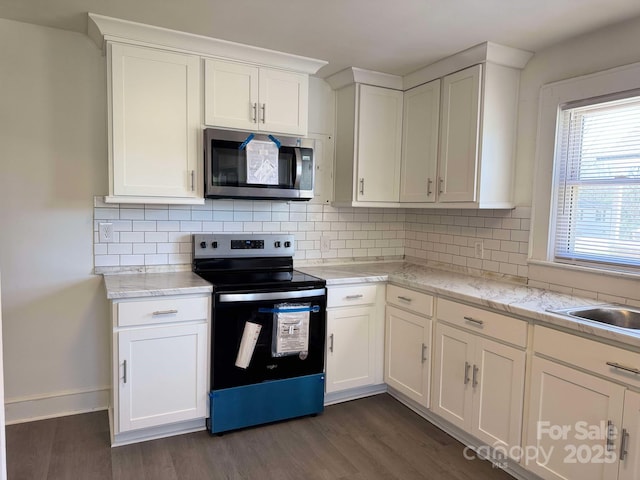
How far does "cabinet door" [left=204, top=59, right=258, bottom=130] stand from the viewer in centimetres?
271

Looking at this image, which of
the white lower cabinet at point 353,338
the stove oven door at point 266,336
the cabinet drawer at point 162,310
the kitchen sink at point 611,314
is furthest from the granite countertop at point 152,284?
the kitchen sink at point 611,314

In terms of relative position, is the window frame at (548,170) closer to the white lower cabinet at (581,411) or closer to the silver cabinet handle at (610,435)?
the white lower cabinet at (581,411)

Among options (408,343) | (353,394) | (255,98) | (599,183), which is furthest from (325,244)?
(599,183)

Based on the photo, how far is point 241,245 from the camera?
3.11 meters

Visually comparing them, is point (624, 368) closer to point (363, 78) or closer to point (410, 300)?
point (410, 300)

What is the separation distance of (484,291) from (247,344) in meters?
1.36

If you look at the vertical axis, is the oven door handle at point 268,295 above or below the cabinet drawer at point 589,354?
above

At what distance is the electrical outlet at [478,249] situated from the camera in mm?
3072

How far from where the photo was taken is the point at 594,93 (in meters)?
2.38

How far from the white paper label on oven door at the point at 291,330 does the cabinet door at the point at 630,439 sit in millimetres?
1616

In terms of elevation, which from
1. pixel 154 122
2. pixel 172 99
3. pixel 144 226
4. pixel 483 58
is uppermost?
pixel 483 58

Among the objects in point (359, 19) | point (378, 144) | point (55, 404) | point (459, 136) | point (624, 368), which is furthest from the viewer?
point (378, 144)

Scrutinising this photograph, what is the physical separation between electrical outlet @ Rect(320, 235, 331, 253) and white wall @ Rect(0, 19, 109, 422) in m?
1.54

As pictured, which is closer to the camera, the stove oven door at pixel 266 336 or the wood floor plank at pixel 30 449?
the wood floor plank at pixel 30 449
